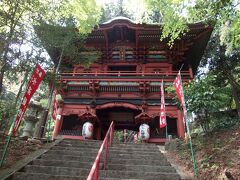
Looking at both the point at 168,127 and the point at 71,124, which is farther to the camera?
the point at 71,124

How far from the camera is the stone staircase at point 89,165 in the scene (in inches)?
227

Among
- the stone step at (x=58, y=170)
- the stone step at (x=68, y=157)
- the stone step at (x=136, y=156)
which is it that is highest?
the stone step at (x=136, y=156)

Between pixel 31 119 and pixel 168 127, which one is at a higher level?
pixel 168 127

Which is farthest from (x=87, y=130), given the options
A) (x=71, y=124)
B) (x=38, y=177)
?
(x=38, y=177)

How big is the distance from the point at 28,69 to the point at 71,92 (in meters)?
6.44

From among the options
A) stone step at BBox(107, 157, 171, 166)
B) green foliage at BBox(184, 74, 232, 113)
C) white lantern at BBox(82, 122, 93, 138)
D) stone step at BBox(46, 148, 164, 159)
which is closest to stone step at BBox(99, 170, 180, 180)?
stone step at BBox(107, 157, 171, 166)

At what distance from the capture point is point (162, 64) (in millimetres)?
16125

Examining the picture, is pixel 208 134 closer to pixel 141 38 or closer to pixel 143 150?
pixel 143 150

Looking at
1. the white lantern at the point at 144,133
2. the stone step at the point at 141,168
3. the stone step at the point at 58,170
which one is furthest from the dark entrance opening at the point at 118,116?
the stone step at the point at 58,170

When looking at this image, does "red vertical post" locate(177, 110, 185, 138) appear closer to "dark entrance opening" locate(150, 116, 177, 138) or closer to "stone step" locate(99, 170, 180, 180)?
"dark entrance opening" locate(150, 116, 177, 138)

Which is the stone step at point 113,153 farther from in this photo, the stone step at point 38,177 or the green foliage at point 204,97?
the green foliage at point 204,97

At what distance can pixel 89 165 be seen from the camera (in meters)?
6.48

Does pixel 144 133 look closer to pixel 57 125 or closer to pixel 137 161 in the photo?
pixel 137 161

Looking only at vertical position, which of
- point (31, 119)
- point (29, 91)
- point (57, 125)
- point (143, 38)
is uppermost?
point (143, 38)
